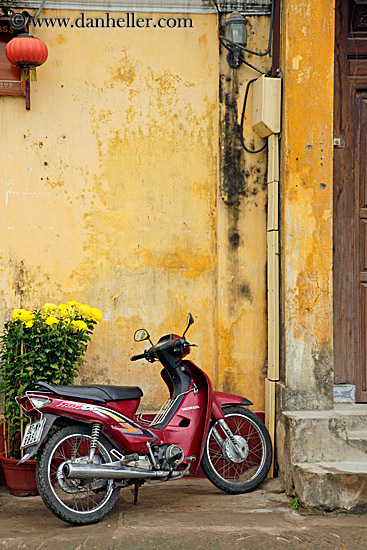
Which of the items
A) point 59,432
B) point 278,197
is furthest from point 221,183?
point 59,432

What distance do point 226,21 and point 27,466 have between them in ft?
13.7

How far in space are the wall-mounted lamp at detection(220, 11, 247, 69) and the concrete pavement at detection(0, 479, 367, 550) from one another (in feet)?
12.4

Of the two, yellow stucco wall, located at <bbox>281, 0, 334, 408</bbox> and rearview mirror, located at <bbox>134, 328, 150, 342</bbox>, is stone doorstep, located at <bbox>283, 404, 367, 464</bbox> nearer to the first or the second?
yellow stucco wall, located at <bbox>281, 0, 334, 408</bbox>

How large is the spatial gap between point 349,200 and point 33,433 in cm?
350

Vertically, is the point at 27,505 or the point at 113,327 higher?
the point at 113,327

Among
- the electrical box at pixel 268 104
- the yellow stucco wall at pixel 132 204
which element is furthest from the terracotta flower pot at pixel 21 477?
the electrical box at pixel 268 104

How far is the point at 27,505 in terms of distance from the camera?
17.7ft

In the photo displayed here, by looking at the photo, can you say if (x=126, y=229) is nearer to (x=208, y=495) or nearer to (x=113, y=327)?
(x=113, y=327)

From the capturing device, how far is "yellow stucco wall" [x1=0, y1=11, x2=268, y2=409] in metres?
6.04

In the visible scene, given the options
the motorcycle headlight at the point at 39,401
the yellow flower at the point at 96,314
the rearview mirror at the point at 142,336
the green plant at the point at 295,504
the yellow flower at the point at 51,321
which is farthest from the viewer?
the yellow flower at the point at 96,314

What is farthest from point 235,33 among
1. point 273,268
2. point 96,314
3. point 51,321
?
point 51,321

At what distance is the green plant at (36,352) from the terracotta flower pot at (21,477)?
0.11m

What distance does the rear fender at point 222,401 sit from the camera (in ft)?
18.2

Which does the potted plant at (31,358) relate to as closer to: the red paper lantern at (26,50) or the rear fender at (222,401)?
the rear fender at (222,401)
